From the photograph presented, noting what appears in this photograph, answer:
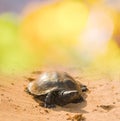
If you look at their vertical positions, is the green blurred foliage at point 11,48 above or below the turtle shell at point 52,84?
above

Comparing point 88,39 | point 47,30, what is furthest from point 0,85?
point 47,30

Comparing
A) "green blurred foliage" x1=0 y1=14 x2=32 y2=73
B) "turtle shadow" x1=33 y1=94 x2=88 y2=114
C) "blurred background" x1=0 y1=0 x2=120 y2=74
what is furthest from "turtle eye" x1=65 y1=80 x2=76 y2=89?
"blurred background" x1=0 y1=0 x2=120 y2=74

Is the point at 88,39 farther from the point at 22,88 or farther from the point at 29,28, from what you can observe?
the point at 22,88

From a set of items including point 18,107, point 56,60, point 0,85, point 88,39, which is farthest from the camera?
point 88,39

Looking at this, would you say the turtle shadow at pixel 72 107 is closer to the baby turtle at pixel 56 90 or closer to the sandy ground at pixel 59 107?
the sandy ground at pixel 59 107

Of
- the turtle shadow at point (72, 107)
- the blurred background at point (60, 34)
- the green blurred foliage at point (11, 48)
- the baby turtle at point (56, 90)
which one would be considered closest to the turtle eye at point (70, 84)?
the baby turtle at point (56, 90)

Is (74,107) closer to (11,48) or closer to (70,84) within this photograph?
(70,84)
